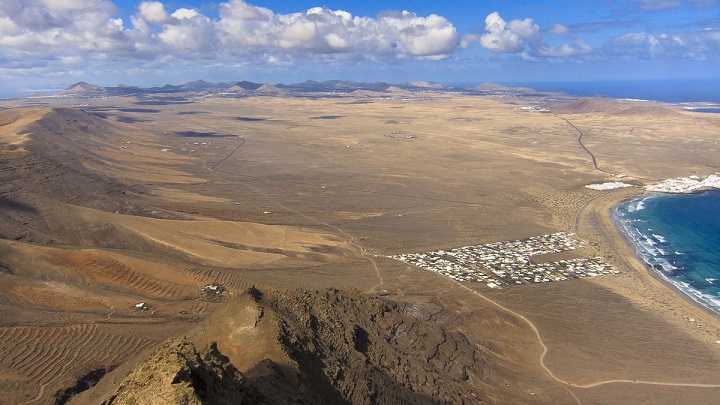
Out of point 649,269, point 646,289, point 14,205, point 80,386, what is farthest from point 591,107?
point 80,386

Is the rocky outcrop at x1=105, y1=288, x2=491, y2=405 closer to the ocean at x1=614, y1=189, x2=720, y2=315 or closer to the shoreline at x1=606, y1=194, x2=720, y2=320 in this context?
the shoreline at x1=606, y1=194, x2=720, y2=320

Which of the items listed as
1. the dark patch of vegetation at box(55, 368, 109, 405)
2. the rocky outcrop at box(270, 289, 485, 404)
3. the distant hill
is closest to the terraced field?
the dark patch of vegetation at box(55, 368, 109, 405)

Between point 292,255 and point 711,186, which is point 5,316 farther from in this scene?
point 711,186

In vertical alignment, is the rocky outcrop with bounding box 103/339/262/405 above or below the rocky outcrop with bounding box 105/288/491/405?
above

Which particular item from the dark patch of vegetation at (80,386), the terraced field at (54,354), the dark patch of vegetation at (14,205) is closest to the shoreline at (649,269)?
the terraced field at (54,354)

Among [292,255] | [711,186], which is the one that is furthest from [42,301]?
[711,186]

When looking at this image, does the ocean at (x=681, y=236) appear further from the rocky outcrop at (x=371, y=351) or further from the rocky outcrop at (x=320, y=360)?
the rocky outcrop at (x=320, y=360)
